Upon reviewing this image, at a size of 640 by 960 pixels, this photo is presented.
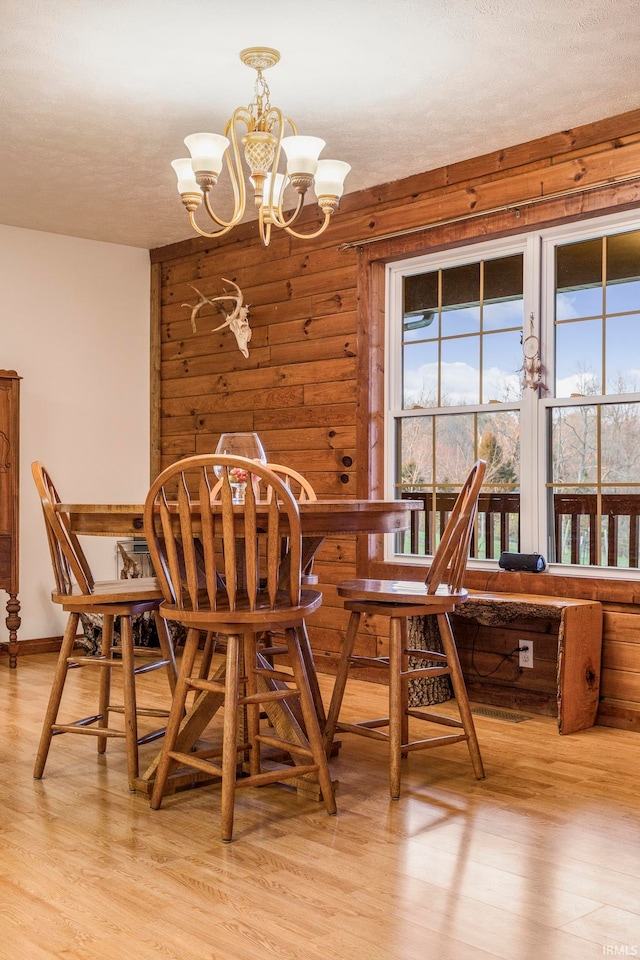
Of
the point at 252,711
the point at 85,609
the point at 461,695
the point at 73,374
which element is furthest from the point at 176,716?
the point at 73,374

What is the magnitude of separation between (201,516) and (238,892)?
0.97m

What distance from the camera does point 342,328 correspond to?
5.14 meters

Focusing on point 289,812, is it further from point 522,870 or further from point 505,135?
point 505,135

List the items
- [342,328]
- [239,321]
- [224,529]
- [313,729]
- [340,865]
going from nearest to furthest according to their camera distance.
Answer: [340,865] → [224,529] → [313,729] → [342,328] → [239,321]

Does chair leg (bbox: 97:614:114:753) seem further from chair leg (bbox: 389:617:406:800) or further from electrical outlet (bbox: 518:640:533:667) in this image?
electrical outlet (bbox: 518:640:533:667)

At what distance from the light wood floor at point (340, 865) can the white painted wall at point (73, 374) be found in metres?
2.69

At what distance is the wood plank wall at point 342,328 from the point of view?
13.2 ft

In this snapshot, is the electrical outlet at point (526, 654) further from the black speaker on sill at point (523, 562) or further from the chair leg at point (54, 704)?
the chair leg at point (54, 704)

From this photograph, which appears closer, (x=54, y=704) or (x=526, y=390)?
(x=54, y=704)

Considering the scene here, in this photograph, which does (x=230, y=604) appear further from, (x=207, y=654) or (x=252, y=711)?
(x=207, y=654)

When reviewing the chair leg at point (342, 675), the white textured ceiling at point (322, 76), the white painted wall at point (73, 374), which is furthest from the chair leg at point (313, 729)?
the white painted wall at point (73, 374)

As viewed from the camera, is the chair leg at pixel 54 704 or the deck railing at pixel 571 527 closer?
the chair leg at pixel 54 704

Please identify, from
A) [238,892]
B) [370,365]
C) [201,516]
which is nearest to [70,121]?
[370,365]

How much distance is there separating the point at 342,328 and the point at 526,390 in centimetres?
120
